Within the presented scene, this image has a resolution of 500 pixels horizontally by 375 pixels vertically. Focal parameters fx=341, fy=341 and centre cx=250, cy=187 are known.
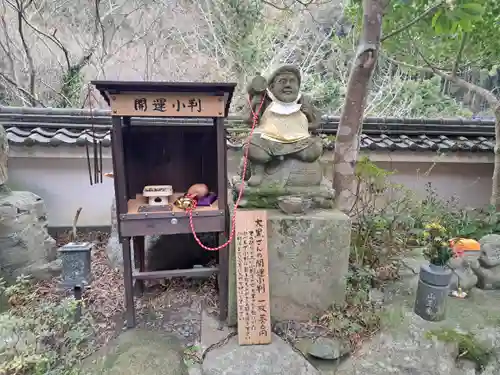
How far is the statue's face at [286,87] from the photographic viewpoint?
3174mm

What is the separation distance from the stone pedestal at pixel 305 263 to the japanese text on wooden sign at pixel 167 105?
3.55ft

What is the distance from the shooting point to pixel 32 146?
16.2 ft

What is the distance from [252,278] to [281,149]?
1.19 metres

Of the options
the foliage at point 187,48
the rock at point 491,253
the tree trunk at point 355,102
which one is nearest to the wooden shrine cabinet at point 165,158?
the tree trunk at point 355,102

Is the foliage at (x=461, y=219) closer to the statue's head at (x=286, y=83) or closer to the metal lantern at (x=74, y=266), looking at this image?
the statue's head at (x=286, y=83)

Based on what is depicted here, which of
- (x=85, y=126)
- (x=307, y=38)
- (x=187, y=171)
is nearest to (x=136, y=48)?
(x=307, y=38)

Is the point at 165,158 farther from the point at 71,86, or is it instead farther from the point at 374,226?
the point at 71,86

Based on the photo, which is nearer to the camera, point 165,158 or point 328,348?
point 328,348

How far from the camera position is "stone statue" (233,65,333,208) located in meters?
3.15

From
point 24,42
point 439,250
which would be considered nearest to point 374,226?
point 439,250

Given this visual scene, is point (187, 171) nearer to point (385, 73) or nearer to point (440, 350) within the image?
point (440, 350)

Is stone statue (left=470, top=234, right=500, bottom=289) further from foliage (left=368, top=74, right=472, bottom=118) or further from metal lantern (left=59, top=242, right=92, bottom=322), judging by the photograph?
foliage (left=368, top=74, right=472, bottom=118)

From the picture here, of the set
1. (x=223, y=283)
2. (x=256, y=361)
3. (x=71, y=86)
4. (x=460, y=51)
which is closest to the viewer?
(x=256, y=361)

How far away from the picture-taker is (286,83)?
125 inches
